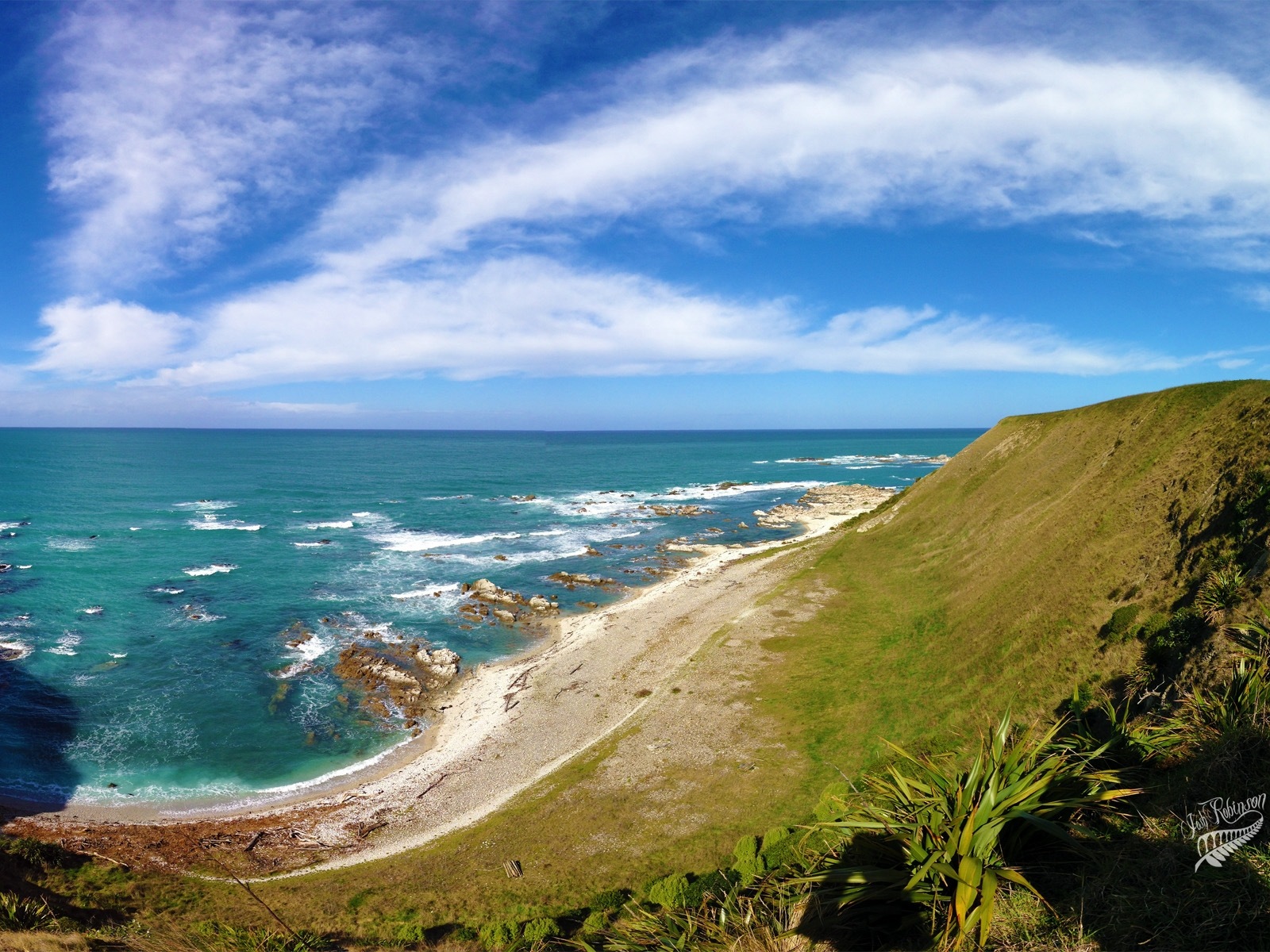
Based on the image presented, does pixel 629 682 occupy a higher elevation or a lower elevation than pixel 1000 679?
lower

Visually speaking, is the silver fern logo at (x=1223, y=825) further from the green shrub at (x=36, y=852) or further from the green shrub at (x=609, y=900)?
the green shrub at (x=36, y=852)

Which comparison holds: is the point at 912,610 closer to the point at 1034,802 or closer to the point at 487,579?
the point at 1034,802

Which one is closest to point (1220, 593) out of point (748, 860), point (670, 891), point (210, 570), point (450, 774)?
point (748, 860)

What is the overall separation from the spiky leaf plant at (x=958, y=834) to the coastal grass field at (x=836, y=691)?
14.9ft

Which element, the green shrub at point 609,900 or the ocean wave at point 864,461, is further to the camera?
the ocean wave at point 864,461

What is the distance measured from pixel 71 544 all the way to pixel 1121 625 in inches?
3455

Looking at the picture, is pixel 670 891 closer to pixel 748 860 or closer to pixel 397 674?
pixel 748 860

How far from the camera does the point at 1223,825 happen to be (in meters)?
6.88

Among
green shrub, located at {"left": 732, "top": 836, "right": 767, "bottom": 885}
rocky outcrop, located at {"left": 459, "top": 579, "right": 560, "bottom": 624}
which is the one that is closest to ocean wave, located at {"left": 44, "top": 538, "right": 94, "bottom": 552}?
rocky outcrop, located at {"left": 459, "top": 579, "right": 560, "bottom": 624}

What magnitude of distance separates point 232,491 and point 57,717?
3413 inches

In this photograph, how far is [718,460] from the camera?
626 ft

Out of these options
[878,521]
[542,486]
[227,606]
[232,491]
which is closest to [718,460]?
[542,486]

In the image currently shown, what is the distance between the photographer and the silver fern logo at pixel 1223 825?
629cm

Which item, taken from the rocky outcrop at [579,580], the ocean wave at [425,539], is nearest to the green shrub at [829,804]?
the rocky outcrop at [579,580]
